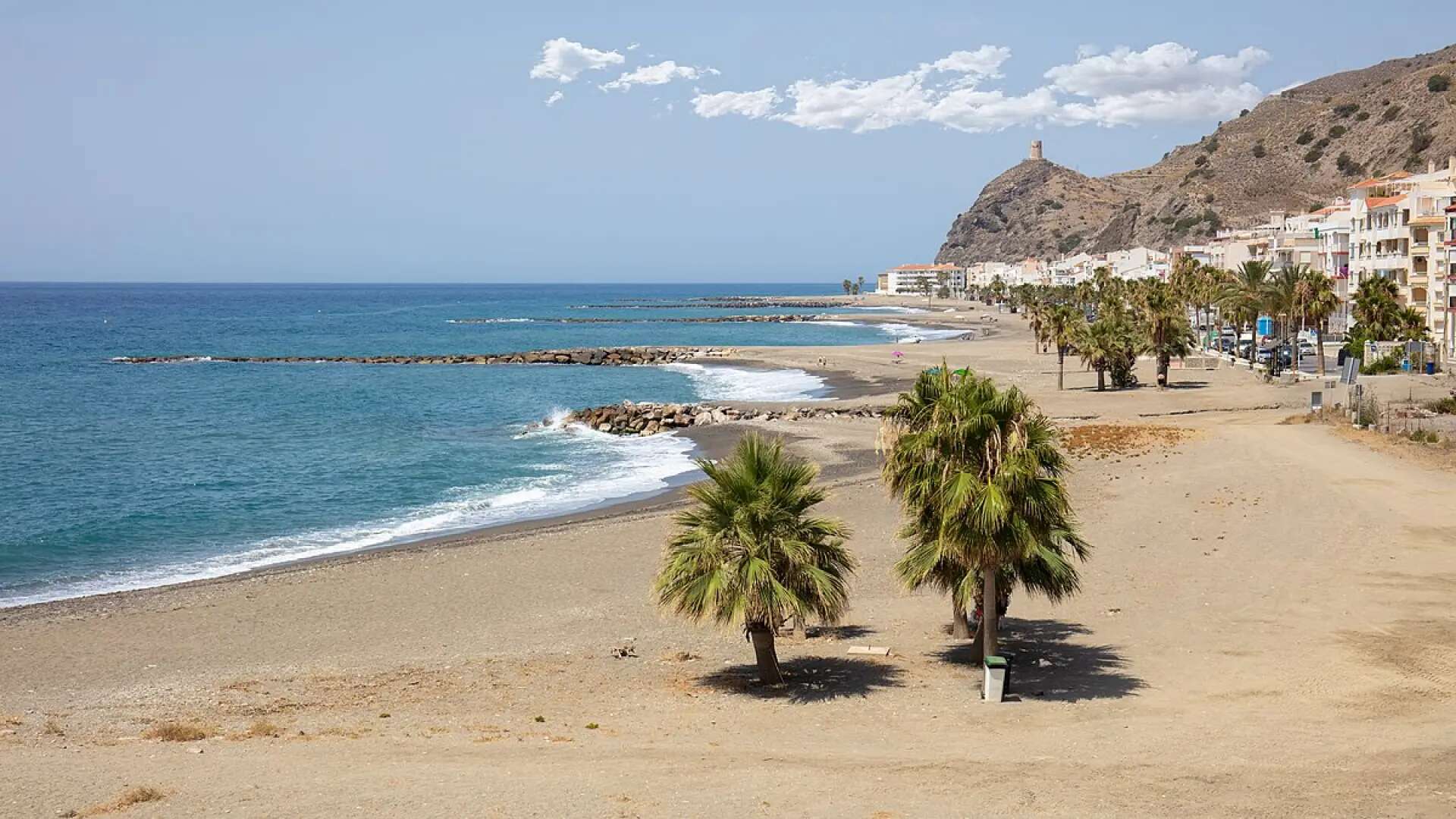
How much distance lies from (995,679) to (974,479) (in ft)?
8.95

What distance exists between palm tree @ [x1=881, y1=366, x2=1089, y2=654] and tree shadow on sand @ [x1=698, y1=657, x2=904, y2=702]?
166 centimetres

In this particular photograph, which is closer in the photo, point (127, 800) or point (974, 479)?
point (127, 800)

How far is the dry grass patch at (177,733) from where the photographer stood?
1538 centimetres

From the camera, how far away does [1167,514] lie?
96.7ft

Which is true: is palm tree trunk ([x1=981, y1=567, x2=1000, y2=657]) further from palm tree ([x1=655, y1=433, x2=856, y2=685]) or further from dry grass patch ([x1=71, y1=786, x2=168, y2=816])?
dry grass patch ([x1=71, y1=786, x2=168, y2=816])

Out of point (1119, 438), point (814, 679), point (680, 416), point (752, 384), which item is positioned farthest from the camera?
point (752, 384)

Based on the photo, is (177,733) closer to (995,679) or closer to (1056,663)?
(995,679)

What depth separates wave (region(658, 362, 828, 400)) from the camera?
68.7 metres

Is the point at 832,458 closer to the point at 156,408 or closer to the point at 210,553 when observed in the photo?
the point at 210,553

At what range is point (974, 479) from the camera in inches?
645

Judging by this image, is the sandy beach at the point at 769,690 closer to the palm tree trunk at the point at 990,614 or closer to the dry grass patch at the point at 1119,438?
the palm tree trunk at the point at 990,614

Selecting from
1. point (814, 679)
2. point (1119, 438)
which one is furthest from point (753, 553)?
point (1119, 438)

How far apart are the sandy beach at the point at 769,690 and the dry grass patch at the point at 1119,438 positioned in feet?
22.9

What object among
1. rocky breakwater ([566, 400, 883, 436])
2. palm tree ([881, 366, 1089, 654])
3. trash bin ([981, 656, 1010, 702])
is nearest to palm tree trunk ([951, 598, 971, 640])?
palm tree ([881, 366, 1089, 654])
